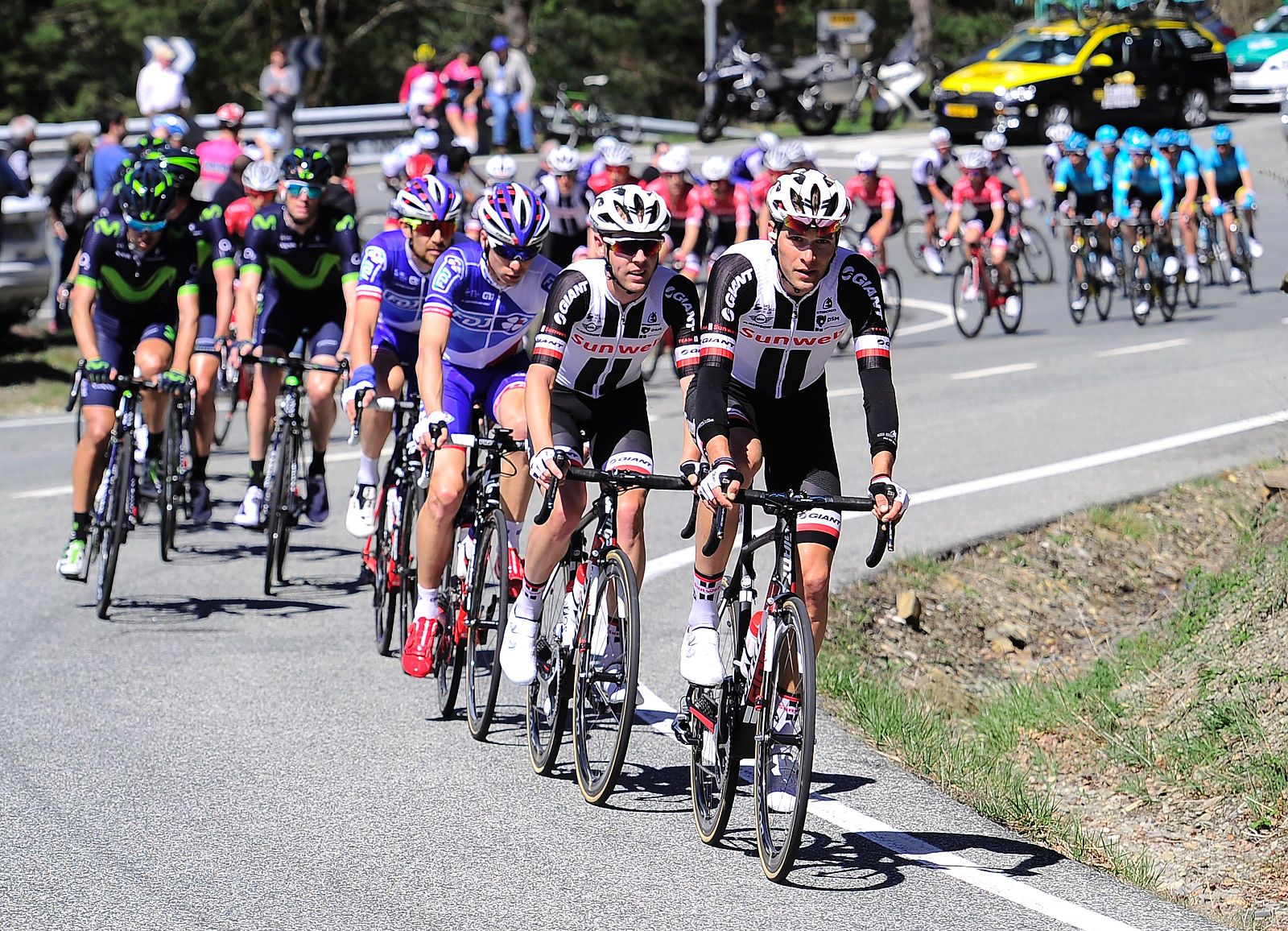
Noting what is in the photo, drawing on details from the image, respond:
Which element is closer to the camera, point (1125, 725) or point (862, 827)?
point (862, 827)

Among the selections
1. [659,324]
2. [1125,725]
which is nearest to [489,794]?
[659,324]

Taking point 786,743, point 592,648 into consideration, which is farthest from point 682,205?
point 786,743

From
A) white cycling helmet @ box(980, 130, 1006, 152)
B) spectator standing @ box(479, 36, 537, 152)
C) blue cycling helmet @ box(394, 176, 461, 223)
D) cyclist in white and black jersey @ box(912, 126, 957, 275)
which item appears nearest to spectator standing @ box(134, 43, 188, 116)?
spectator standing @ box(479, 36, 537, 152)

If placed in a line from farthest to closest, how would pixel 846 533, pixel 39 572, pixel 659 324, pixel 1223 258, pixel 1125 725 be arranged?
pixel 1223 258 < pixel 846 533 < pixel 39 572 < pixel 1125 725 < pixel 659 324

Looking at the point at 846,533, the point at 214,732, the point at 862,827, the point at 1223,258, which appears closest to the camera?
the point at 862,827

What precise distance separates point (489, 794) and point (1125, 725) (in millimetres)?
3015

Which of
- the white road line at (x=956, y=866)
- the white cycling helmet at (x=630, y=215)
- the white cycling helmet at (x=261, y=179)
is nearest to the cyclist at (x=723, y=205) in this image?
the white cycling helmet at (x=261, y=179)

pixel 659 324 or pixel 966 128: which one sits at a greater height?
pixel 966 128

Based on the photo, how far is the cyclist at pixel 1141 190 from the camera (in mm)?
22141

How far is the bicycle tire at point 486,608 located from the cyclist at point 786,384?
32.9 inches

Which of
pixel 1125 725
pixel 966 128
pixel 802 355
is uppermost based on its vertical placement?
pixel 966 128

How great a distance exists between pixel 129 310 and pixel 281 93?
2039 cm

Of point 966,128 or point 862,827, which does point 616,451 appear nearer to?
point 862,827

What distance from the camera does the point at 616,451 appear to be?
707 centimetres
